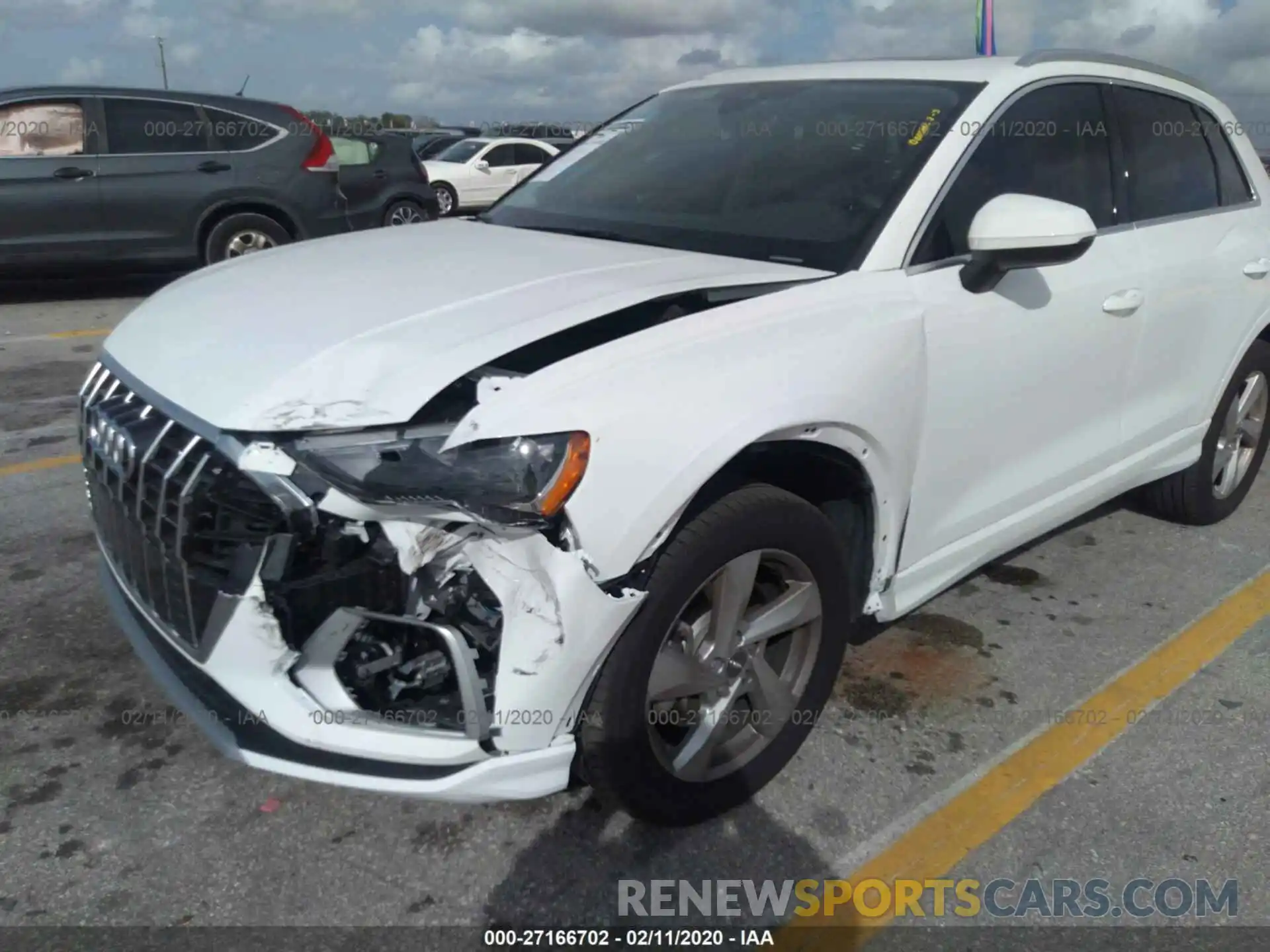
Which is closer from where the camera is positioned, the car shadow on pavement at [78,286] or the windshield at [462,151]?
the car shadow on pavement at [78,286]

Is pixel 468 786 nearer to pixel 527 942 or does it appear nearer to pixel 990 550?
pixel 527 942

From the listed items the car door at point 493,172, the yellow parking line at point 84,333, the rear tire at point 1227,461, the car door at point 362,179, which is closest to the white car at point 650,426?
the rear tire at point 1227,461

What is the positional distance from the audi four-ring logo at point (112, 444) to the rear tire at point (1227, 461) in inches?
146

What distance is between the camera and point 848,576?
261 cm

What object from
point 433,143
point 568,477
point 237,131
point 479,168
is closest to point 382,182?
point 237,131

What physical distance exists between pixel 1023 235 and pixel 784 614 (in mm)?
1076

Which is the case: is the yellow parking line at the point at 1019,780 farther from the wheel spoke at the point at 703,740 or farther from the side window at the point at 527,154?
the side window at the point at 527,154

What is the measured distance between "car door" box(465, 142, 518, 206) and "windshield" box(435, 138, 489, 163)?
0.22 metres

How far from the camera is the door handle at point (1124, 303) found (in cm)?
317

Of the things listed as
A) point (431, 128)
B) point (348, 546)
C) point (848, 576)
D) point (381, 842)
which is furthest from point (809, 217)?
point (431, 128)

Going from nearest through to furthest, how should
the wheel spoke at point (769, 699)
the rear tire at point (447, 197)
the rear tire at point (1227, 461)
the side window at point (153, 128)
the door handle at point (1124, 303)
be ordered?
the wheel spoke at point (769, 699) < the door handle at point (1124, 303) < the rear tire at point (1227, 461) < the side window at point (153, 128) < the rear tire at point (447, 197)

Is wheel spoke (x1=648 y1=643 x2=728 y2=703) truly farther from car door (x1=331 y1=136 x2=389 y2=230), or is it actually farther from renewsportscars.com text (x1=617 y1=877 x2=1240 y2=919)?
car door (x1=331 y1=136 x2=389 y2=230)

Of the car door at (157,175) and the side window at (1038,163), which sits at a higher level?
the side window at (1038,163)

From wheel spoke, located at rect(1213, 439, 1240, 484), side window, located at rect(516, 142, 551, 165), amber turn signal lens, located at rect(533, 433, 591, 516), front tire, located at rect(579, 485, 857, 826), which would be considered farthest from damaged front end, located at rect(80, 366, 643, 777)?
side window, located at rect(516, 142, 551, 165)
